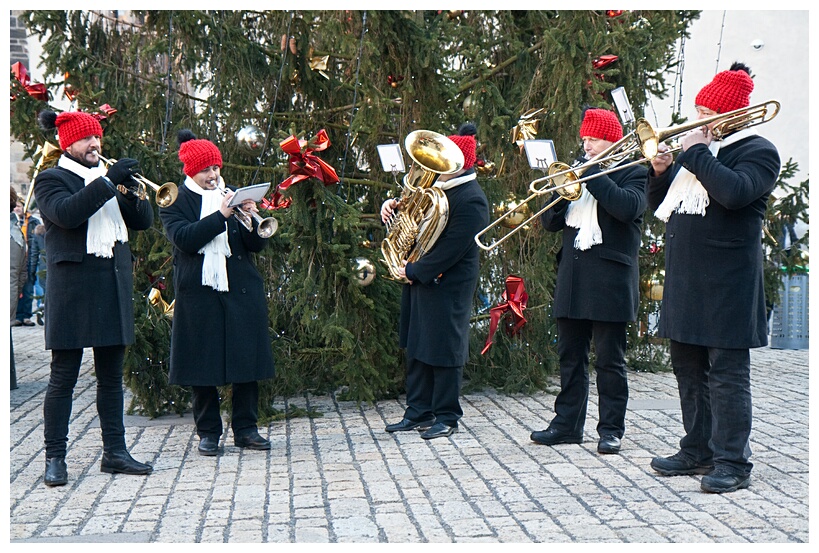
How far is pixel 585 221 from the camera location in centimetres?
582

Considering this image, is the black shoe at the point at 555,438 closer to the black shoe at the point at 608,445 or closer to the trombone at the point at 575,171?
the black shoe at the point at 608,445

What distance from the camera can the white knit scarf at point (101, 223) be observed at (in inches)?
212

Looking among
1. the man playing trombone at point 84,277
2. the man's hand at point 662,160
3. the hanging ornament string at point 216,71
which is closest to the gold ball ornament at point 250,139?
the hanging ornament string at point 216,71

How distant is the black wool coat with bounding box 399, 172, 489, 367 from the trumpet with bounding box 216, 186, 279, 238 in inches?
38.9

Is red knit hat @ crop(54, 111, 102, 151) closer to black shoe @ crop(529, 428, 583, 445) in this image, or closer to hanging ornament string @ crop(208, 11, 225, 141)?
hanging ornament string @ crop(208, 11, 225, 141)

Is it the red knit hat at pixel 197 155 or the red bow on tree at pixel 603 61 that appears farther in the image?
the red bow on tree at pixel 603 61

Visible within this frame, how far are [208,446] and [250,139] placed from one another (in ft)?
7.57

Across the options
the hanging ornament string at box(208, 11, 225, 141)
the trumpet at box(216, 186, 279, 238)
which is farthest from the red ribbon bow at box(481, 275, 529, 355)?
the hanging ornament string at box(208, 11, 225, 141)

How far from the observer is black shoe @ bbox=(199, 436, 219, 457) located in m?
5.92

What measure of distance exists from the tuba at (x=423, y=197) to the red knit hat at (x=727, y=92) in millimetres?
1917

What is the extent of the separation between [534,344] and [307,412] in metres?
2.08

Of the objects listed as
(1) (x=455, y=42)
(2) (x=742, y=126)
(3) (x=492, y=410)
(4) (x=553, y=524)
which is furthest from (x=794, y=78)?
(4) (x=553, y=524)

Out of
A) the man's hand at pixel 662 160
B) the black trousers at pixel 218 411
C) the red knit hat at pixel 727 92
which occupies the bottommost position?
the black trousers at pixel 218 411
